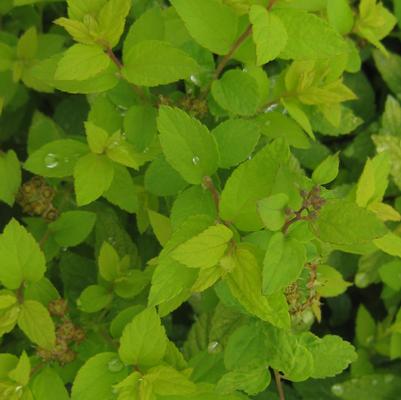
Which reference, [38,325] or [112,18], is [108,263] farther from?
[112,18]

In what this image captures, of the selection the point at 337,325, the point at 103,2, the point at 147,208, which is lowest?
the point at 337,325

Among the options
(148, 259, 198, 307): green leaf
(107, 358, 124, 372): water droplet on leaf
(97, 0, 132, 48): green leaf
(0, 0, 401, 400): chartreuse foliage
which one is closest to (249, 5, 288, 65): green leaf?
(0, 0, 401, 400): chartreuse foliage

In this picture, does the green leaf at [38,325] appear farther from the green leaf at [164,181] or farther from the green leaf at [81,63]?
the green leaf at [81,63]

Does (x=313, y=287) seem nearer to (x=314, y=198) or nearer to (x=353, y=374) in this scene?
(x=314, y=198)

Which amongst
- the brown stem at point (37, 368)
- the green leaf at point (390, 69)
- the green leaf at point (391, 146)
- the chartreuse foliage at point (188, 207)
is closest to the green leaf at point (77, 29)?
the chartreuse foliage at point (188, 207)

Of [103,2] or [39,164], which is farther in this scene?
[39,164]

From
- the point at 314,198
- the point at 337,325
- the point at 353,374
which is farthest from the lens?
the point at 337,325

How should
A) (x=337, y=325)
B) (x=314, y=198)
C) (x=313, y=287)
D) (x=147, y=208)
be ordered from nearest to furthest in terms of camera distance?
(x=314, y=198)
(x=313, y=287)
(x=147, y=208)
(x=337, y=325)

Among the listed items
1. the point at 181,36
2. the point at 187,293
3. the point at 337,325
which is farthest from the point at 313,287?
the point at 337,325
